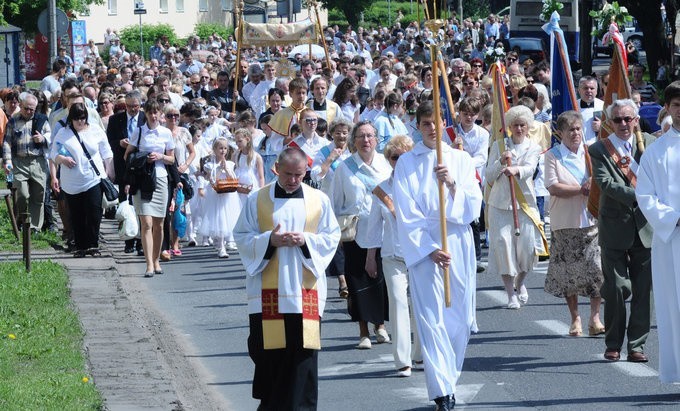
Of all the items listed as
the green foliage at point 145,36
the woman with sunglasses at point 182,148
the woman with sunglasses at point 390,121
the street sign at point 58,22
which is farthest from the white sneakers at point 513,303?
the green foliage at point 145,36

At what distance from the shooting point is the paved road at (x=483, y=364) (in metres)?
9.38

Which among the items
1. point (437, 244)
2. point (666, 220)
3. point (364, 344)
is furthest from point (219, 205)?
point (666, 220)

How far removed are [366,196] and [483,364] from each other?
181 centimetres

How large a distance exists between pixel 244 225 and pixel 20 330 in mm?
3647

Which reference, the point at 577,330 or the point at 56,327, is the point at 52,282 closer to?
the point at 56,327

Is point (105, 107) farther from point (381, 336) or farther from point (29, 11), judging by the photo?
point (29, 11)

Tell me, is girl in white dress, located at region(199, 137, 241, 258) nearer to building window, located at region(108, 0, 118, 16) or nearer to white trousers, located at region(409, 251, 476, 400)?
white trousers, located at region(409, 251, 476, 400)

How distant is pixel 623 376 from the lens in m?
9.94

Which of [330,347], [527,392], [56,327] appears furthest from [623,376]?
[56,327]

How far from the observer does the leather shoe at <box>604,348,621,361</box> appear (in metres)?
10.5

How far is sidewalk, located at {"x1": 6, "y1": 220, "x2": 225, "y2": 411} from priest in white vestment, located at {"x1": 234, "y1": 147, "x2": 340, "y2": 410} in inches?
29.5

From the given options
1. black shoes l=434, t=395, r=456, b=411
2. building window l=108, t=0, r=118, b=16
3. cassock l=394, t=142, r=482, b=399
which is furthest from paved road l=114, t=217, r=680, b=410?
building window l=108, t=0, r=118, b=16

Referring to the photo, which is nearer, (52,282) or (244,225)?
(244,225)

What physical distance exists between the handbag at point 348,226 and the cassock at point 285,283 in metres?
2.97
